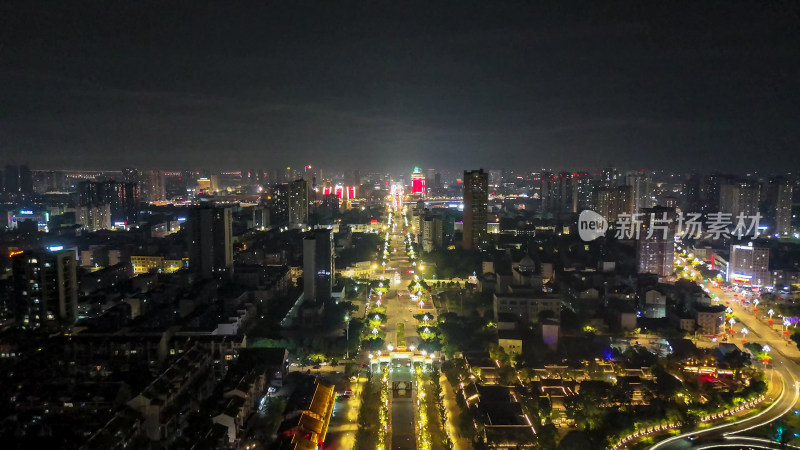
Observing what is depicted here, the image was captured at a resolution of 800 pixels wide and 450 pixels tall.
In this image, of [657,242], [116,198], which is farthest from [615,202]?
[116,198]

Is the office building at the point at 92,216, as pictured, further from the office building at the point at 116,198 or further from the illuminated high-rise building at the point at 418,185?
the illuminated high-rise building at the point at 418,185

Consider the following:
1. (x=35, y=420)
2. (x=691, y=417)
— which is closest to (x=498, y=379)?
(x=691, y=417)

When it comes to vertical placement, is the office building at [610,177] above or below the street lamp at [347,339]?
above

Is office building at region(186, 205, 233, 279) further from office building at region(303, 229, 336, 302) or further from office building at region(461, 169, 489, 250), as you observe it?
office building at region(461, 169, 489, 250)

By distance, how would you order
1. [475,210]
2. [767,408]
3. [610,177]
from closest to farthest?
[767,408] → [475,210] → [610,177]

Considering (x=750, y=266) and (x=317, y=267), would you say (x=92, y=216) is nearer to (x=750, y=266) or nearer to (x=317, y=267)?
(x=317, y=267)

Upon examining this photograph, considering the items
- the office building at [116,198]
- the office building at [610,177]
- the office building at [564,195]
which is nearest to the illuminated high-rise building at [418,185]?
the office building at [564,195]
